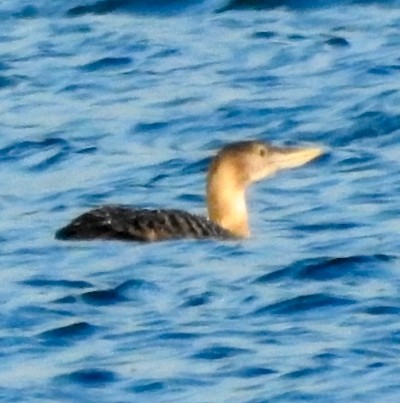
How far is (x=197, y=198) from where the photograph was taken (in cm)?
1520

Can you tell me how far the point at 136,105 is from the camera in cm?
1705

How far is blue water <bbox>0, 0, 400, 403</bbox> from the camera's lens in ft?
34.8

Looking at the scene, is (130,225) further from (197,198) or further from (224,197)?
(197,198)

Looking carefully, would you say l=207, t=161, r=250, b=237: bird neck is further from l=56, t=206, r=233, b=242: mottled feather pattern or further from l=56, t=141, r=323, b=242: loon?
l=56, t=206, r=233, b=242: mottled feather pattern

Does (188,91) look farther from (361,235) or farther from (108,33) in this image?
(361,235)

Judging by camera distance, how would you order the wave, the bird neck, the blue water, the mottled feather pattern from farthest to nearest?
the wave → the bird neck → the mottled feather pattern → the blue water

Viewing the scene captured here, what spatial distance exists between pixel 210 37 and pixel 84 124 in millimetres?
2602

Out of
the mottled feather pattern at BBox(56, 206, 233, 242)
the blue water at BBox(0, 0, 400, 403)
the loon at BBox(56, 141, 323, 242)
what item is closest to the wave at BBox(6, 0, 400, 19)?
the blue water at BBox(0, 0, 400, 403)

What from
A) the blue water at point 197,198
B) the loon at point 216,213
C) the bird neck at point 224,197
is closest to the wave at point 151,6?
the blue water at point 197,198

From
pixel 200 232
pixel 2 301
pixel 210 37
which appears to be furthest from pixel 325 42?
pixel 2 301

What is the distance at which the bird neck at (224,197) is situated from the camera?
1438 centimetres

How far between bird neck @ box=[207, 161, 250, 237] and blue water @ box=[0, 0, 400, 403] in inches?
5.1

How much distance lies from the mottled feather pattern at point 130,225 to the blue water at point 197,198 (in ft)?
0.31

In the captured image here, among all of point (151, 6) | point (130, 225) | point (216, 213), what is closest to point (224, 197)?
point (216, 213)
